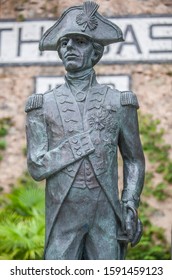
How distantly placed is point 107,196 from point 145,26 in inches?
254

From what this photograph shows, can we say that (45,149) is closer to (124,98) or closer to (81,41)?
(124,98)

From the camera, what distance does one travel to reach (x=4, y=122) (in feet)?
33.0

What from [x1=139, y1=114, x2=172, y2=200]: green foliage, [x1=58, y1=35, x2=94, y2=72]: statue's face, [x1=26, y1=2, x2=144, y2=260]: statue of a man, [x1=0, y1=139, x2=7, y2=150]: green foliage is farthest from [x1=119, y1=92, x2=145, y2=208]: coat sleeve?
[x1=0, y1=139, x2=7, y2=150]: green foliage

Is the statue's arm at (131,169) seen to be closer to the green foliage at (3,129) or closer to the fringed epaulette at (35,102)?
the fringed epaulette at (35,102)

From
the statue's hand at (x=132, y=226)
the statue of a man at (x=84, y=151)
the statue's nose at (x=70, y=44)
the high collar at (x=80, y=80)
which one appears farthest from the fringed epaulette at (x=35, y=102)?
the statue's hand at (x=132, y=226)

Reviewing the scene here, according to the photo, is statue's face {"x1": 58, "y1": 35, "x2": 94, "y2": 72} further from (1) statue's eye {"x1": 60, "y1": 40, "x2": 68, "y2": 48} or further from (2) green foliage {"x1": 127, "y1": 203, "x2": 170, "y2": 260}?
(2) green foliage {"x1": 127, "y1": 203, "x2": 170, "y2": 260}

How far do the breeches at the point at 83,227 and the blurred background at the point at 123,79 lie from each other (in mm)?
5511

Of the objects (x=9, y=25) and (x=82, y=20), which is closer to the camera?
(x=82, y=20)

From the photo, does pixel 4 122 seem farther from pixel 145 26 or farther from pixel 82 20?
pixel 82 20

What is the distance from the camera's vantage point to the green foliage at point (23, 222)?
8133mm

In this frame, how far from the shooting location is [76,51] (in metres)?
4.00

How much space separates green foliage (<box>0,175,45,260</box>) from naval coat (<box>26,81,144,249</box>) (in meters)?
4.03

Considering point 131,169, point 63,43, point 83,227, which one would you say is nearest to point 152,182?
point 131,169
